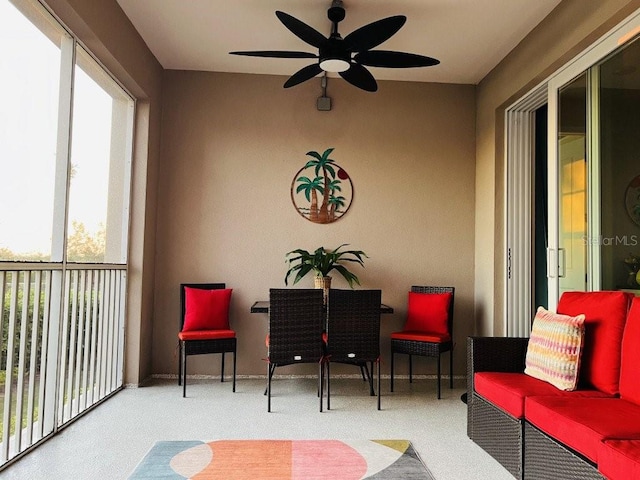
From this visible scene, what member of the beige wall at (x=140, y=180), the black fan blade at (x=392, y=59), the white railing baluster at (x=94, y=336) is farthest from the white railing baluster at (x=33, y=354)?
the black fan blade at (x=392, y=59)

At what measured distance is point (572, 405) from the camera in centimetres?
233

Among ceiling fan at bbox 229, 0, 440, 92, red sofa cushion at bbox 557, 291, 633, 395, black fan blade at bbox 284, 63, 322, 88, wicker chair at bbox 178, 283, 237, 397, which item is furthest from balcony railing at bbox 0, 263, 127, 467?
red sofa cushion at bbox 557, 291, 633, 395

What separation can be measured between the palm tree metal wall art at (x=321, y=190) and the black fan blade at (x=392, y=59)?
5.03 ft

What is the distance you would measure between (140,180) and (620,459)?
4.00 m

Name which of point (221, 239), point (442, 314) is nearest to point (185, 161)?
point (221, 239)

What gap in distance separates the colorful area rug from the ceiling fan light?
2.42 metres

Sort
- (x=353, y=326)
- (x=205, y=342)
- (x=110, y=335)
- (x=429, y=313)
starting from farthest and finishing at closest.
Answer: (x=429, y=313) < (x=205, y=342) < (x=110, y=335) < (x=353, y=326)

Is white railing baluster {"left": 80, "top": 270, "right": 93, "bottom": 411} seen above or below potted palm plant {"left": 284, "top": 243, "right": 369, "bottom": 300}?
below

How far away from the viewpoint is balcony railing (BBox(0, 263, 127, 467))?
264 centimetres

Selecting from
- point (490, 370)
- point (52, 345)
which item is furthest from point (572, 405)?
point (52, 345)

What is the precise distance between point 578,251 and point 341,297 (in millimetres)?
1677

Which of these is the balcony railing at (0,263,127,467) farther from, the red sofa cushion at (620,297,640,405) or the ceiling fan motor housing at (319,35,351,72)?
the red sofa cushion at (620,297,640,405)

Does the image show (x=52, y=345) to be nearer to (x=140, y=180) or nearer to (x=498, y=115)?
(x=140, y=180)

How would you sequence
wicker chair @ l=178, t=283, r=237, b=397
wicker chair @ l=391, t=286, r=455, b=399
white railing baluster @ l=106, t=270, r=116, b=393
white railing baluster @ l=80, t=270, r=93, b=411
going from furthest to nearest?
wicker chair @ l=391, t=286, r=455, b=399 < wicker chair @ l=178, t=283, r=237, b=397 < white railing baluster @ l=106, t=270, r=116, b=393 < white railing baluster @ l=80, t=270, r=93, b=411
